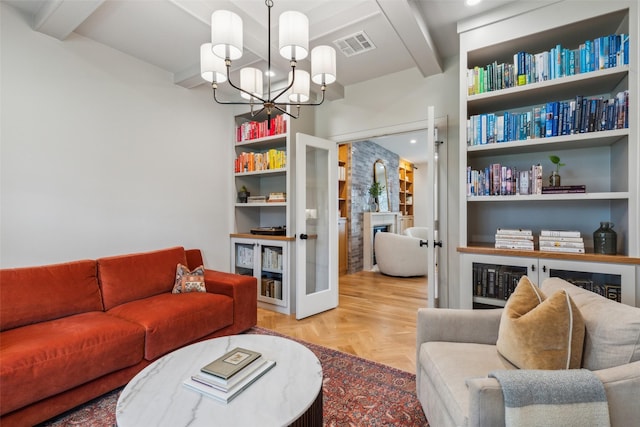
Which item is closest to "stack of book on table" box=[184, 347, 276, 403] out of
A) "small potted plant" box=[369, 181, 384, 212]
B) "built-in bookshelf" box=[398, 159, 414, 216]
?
"small potted plant" box=[369, 181, 384, 212]

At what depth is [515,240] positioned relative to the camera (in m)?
2.24

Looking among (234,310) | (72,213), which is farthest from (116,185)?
(234,310)

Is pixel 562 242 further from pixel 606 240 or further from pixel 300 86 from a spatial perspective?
pixel 300 86

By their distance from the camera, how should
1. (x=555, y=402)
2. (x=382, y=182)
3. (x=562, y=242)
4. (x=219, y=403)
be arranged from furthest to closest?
(x=382, y=182), (x=562, y=242), (x=219, y=403), (x=555, y=402)

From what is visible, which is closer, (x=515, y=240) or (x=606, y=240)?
(x=606, y=240)

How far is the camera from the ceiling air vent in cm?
254

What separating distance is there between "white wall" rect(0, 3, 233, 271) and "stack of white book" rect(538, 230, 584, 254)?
3.32 m

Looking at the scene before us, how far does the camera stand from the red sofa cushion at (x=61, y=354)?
148 centimetres

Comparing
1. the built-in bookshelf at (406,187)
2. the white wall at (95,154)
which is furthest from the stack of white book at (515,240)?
the built-in bookshelf at (406,187)

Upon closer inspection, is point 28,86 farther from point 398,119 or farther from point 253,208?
point 398,119

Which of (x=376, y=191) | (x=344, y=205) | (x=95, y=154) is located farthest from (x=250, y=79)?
(x=376, y=191)

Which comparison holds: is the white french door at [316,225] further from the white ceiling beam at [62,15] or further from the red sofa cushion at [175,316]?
the white ceiling beam at [62,15]

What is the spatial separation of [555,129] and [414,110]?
4.29 ft

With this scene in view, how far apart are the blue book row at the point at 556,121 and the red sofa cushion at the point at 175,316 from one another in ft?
8.19
